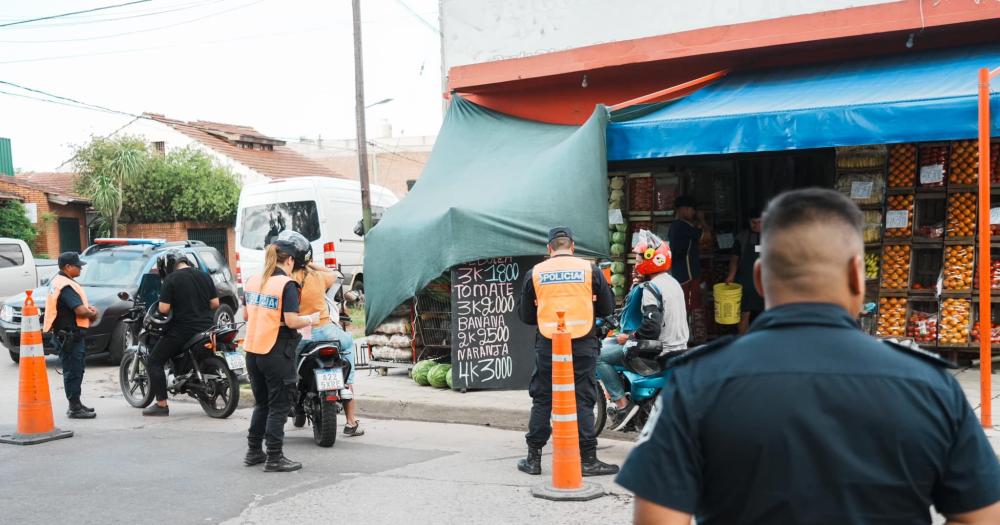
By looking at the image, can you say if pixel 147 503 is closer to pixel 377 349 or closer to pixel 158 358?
pixel 158 358

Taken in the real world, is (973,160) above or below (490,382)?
above

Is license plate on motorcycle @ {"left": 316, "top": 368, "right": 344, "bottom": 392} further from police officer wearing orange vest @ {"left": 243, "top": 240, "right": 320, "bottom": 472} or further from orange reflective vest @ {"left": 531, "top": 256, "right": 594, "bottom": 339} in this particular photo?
orange reflective vest @ {"left": 531, "top": 256, "right": 594, "bottom": 339}

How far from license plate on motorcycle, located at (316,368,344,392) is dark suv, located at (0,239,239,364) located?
19.0ft

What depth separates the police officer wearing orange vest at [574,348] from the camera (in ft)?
22.7

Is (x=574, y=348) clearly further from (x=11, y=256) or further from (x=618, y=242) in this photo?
(x=11, y=256)

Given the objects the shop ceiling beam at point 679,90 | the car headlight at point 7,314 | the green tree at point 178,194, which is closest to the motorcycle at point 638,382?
the shop ceiling beam at point 679,90

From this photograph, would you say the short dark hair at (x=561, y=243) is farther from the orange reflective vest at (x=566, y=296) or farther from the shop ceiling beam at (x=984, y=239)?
the shop ceiling beam at (x=984, y=239)

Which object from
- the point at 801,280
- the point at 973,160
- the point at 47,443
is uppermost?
the point at 973,160

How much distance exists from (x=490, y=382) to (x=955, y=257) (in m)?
5.08

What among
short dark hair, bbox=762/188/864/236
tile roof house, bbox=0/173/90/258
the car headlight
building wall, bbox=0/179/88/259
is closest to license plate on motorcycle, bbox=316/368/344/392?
short dark hair, bbox=762/188/864/236

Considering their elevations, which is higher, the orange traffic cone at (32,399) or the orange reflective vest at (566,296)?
the orange reflective vest at (566,296)

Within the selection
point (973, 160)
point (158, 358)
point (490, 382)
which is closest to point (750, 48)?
point (973, 160)

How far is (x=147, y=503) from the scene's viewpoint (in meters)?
6.46

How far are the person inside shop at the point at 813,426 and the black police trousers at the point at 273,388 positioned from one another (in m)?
5.50
